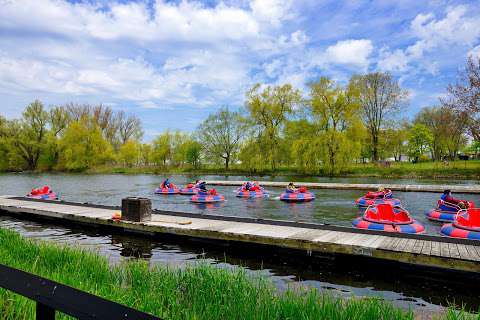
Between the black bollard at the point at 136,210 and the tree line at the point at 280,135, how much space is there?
122 ft

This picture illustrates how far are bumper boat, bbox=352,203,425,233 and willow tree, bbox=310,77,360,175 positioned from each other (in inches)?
1365

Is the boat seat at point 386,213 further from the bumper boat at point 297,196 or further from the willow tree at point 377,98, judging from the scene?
the willow tree at point 377,98

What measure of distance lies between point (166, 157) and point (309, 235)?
67229mm

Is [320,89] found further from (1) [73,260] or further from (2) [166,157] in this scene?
(1) [73,260]

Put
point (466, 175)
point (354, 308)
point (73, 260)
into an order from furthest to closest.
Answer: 1. point (466, 175)
2. point (73, 260)
3. point (354, 308)

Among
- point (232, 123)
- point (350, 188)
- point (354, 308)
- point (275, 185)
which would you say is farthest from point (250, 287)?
point (232, 123)

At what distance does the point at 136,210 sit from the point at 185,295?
872 centimetres

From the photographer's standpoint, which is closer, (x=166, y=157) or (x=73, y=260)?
(x=73, y=260)

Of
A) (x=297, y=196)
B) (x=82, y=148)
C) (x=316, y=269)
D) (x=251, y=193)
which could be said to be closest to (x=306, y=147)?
(x=251, y=193)

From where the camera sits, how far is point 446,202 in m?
18.2

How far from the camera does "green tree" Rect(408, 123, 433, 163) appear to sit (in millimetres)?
63312

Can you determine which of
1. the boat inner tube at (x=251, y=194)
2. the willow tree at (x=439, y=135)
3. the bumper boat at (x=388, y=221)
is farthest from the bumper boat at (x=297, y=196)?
the willow tree at (x=439, y=135)

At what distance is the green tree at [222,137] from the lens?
2633 inches

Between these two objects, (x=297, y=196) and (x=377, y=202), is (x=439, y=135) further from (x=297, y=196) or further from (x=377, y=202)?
(x=377, y=202)
